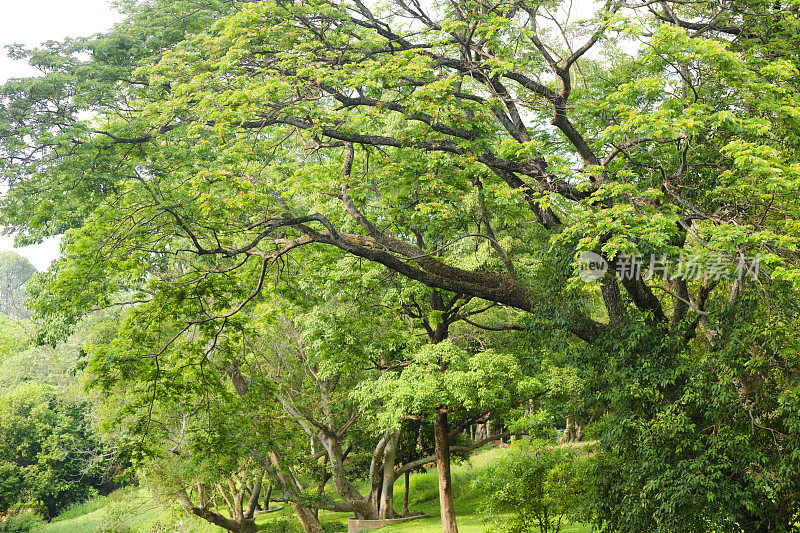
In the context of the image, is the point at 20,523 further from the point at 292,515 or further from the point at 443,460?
the point at 443,460

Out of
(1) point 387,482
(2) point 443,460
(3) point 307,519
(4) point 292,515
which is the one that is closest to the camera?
(2) point 443,460

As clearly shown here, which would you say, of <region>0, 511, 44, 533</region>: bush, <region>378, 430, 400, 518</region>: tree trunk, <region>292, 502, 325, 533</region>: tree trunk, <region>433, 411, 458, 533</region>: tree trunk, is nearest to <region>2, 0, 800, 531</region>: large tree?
<region>433, 411, 458, 533</region>: tree trunk

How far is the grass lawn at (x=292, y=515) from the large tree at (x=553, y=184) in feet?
11.5

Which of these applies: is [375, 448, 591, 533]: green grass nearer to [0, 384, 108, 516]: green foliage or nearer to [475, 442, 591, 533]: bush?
[475, 442, 591, 533]: bush

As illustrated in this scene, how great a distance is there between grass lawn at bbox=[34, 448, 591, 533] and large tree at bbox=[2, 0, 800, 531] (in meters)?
3.49

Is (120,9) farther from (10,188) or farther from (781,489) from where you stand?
(781,489)

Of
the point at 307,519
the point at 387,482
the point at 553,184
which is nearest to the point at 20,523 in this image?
the point at 307,519

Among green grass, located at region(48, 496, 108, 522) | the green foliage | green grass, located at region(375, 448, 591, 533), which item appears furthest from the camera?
green grass, located at region(48, 496, 108, 522)

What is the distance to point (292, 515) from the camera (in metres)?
23.0

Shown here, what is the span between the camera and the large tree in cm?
673

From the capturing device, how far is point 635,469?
7645 millimetres

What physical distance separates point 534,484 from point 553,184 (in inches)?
172

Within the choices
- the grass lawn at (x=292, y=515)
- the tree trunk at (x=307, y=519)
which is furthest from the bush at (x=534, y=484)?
the tree trunk at (x=307, y=519)

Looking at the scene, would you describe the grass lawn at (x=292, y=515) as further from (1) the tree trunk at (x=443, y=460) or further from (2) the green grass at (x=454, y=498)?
(1) the tree trunk at (x=443, y=460)
